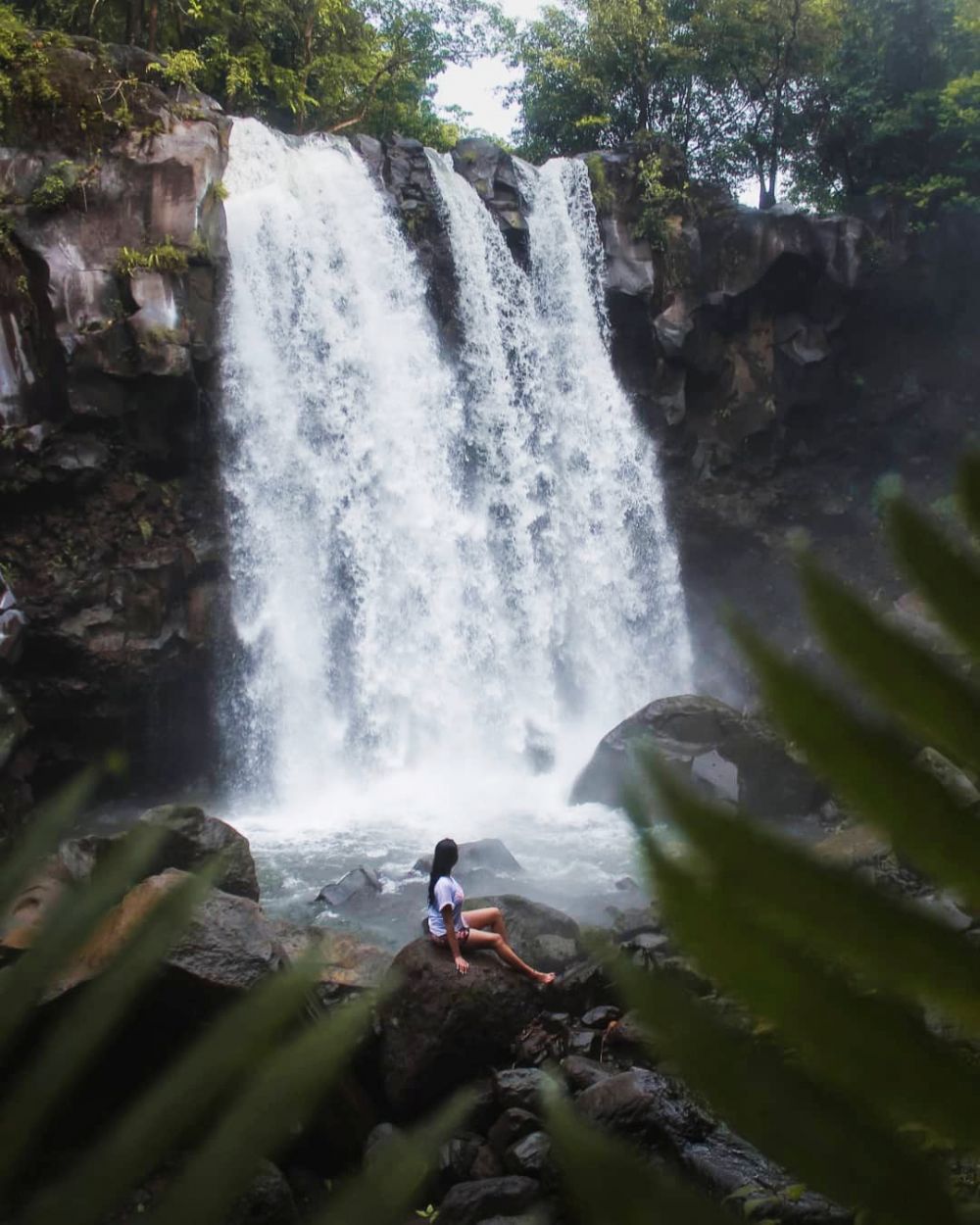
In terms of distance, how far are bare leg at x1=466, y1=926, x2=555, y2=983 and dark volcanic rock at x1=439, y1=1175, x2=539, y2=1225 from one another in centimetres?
190

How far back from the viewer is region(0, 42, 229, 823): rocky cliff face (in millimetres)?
13188

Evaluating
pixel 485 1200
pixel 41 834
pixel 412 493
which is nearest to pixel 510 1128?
pixel 485 1200

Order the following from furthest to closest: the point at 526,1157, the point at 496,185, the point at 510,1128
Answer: the point at 496,185 < the point at 510,1128 < the point at 526,1157

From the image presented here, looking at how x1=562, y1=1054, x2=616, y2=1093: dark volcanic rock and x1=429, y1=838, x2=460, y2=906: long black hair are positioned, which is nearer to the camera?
x1=562, y1=1054, x2=616, y2=1093: dark volcanic rock

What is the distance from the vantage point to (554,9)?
2448 cm

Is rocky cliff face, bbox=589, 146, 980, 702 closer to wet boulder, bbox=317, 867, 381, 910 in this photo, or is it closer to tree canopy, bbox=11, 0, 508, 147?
tree canopy, bbox=11, 0, 508, 147

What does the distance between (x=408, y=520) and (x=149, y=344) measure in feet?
16.1

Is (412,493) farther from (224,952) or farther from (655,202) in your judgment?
(224,952)

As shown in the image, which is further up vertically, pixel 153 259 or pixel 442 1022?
pixel 153 259

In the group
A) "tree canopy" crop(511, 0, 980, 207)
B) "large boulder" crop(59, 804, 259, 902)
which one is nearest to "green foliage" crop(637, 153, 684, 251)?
"tree canopy" crop(511, 0, 980, 207)

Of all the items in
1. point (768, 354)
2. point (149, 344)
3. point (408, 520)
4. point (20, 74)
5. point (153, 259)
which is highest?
point (20, 74)

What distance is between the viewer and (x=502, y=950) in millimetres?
6750

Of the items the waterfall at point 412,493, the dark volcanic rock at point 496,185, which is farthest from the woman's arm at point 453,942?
the dark volcanic rock at point 496,185

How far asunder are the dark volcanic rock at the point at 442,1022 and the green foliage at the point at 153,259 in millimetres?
10723
